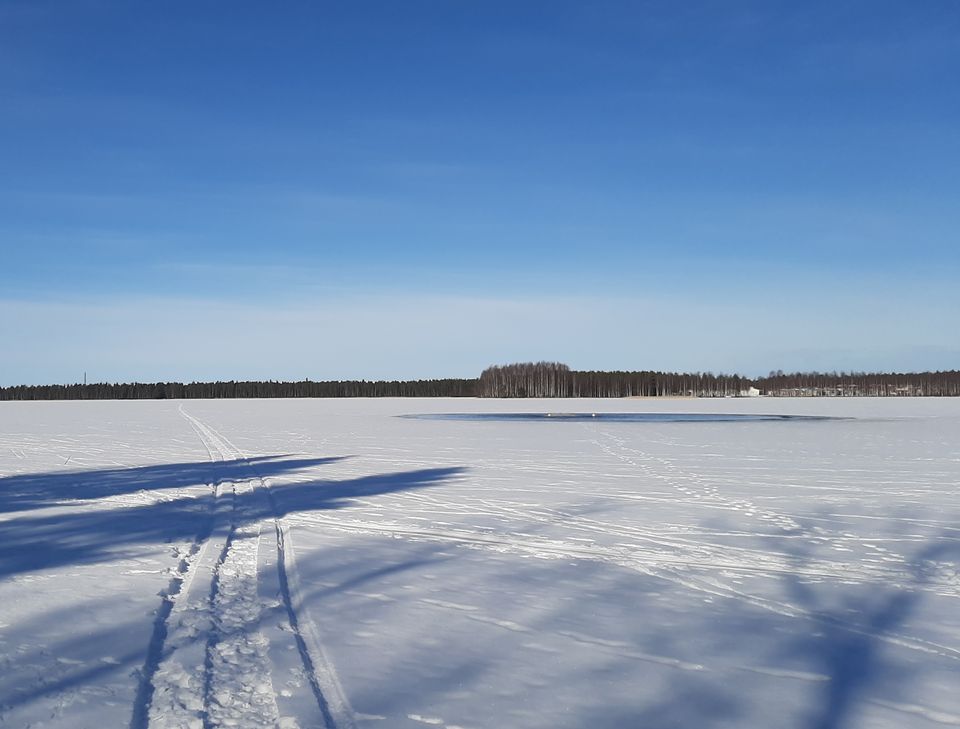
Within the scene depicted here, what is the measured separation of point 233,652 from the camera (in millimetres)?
4352

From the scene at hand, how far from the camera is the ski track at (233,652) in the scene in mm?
3580

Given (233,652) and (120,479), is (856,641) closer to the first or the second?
(233,652)

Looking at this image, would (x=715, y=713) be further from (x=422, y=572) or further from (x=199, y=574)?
(x=199, y=574)

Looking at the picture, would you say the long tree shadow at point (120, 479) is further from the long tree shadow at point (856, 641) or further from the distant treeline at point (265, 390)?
the distant treeline at point (265, 390)

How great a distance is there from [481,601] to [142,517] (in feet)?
16.9

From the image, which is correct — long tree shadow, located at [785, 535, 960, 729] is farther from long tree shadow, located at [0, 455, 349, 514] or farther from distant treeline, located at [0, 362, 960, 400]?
distant treeline, located at [0, 362, 960, 400]

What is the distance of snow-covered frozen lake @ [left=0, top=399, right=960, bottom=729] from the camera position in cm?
383

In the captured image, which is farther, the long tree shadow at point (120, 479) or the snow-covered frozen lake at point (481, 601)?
the long tree shadow at point (120, 479)

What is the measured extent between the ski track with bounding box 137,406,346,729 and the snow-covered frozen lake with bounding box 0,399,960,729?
0.07 ft

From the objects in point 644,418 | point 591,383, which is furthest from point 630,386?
point 644,418

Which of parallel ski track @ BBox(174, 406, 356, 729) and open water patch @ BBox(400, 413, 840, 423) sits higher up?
open water patch @ BBox(400, 413, 840, 423)

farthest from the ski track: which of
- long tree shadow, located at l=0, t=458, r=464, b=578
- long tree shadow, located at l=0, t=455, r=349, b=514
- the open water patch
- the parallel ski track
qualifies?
the open water patch

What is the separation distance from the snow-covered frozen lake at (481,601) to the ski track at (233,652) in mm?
20

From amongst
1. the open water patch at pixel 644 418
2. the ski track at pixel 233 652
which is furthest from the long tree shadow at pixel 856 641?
the open water patch at pixel 644 418
